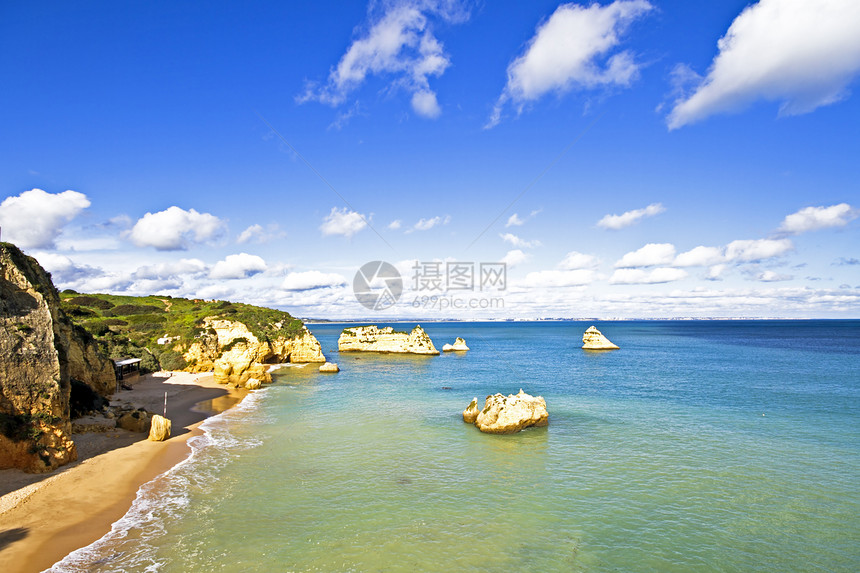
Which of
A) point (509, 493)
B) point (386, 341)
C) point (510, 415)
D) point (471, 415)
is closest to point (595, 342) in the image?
point (386, 341)

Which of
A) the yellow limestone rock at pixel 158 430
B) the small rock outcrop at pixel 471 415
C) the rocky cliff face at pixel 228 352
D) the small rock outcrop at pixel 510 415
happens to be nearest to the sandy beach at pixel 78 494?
the yellow limestone rock at pixel 158 430

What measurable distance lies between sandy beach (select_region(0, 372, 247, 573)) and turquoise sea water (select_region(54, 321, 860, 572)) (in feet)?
2.84

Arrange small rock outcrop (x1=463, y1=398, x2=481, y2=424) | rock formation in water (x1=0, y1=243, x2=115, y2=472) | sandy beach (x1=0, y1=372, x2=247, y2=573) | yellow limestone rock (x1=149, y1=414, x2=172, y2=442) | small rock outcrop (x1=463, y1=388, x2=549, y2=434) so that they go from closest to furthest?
sandy beach (x1=0, y1=372, x2=247, y2=573)
rock formation in water (x1=0, y1=243, x2=115, y2=472)
yellow limestone rock (x1=149, y1=414, x2=172, y2=442)
small rock outcrop (x1=463, y1=388, x2=549, y2=434)
small rock outcrop (x1=463, y1=398, x2=481, y2=424)

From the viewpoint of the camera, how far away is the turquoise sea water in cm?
1319

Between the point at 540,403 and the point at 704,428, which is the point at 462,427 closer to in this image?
the point at 540,403

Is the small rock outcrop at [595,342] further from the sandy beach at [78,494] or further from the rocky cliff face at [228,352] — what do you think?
the sandy beach at [78,494]

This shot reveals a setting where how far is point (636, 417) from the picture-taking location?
30.8m

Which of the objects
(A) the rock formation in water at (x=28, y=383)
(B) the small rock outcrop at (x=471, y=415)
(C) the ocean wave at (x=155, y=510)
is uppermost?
(A) the rock formation in water at (x=28, y=383)

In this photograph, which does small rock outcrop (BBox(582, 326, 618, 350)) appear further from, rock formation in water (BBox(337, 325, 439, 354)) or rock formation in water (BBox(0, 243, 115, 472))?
rock formation in water (BBox(0, 243, 115, 472))

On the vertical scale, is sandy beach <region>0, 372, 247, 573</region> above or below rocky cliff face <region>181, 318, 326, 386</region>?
below

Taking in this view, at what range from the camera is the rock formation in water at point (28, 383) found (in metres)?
18.2

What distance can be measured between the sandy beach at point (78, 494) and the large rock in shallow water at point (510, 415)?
18.1 m

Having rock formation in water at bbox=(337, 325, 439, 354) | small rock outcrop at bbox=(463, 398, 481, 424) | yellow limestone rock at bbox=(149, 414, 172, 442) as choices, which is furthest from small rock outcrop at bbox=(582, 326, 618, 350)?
yellow limestone rock at bbox=(149, 414, 172, 442)

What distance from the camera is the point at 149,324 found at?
6397 centimetres
